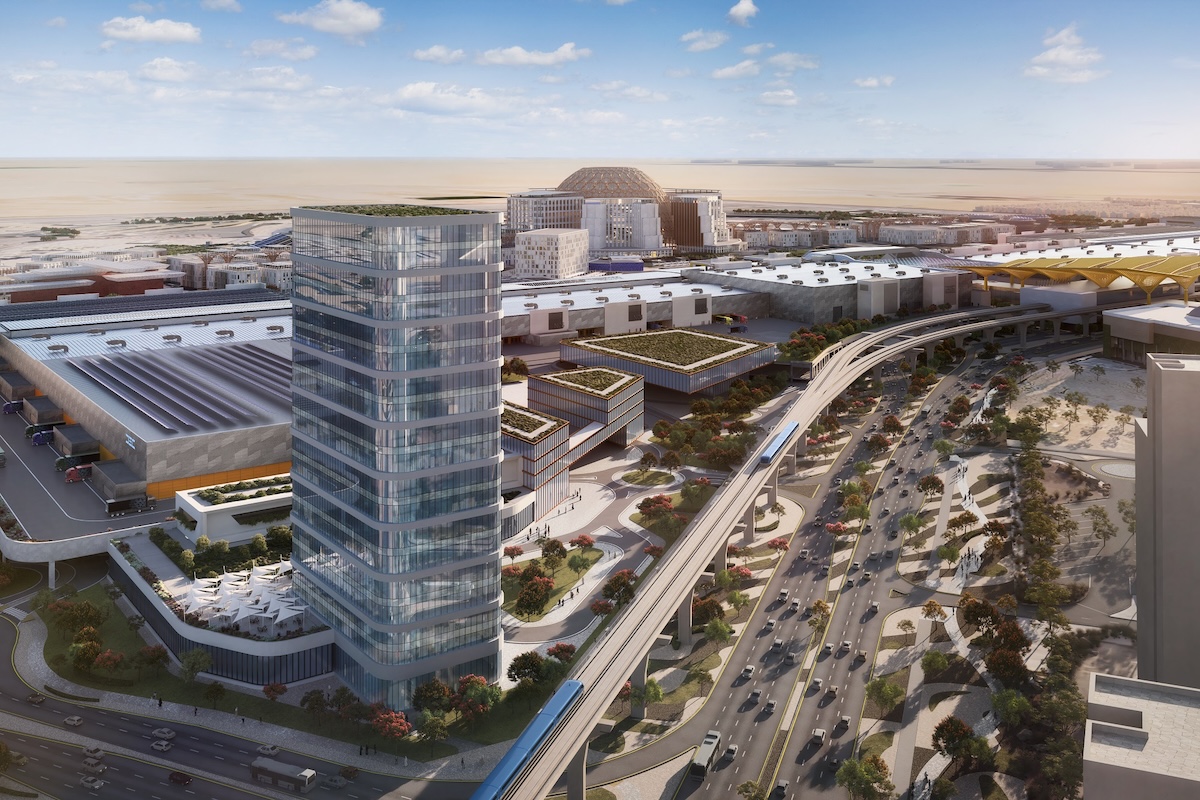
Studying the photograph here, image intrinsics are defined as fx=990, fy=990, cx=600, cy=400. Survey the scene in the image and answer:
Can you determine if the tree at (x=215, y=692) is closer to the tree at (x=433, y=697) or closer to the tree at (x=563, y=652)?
the tree at (x=433, y=697)

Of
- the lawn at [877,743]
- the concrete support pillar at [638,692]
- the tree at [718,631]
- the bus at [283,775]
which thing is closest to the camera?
the bus at [283,775]

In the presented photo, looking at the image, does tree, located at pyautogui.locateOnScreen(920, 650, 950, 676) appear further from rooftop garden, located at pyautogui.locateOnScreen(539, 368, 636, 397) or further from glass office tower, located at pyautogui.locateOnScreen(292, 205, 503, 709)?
rooftop garden, located at pyautogui.locateOnScreen(539, 368, 636, 397)

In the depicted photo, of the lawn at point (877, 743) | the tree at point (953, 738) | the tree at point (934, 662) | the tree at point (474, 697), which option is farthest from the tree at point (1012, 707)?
the tree at point (474, 697)

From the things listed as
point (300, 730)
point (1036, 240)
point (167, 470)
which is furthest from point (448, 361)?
point (1036, 240)

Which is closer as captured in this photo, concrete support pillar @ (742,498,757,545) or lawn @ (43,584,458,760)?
lawn @ (43,584,458,760)

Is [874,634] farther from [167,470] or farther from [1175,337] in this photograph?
[1175,337]

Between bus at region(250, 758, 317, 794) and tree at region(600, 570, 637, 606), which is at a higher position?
tree at region(600, 570, 637, 606)

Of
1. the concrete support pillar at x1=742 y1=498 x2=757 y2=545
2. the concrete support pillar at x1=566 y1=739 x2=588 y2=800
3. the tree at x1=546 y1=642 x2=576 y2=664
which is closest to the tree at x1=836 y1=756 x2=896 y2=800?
the concrete support pillar at x1=566 y1=739 x2=588 y2=800
